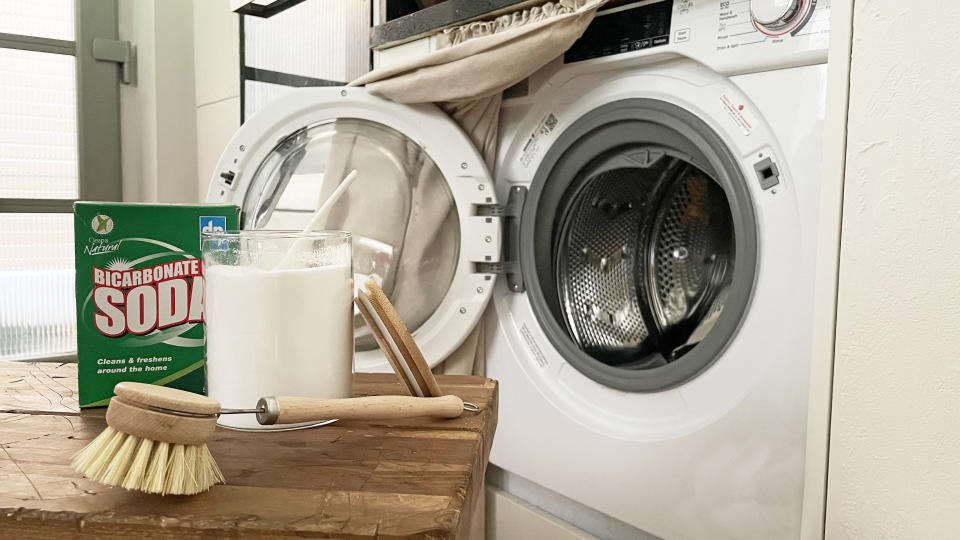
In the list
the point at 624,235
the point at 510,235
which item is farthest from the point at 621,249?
the point at 510,235

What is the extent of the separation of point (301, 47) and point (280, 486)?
1.53 meters

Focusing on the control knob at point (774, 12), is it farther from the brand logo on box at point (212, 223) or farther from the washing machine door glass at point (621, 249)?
the brand logo on box at point (212, 223)

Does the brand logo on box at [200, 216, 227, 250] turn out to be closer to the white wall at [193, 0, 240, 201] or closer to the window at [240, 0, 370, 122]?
the window at [240, 0, 370, 122]

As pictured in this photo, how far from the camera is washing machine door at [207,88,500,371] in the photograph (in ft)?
4.15

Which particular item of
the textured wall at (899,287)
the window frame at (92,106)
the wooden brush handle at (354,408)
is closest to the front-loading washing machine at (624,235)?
the textured wall at (899,287)

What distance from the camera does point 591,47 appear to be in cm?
107

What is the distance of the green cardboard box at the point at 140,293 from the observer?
1.86 ft

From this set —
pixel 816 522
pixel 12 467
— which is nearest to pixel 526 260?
pixel 816 522

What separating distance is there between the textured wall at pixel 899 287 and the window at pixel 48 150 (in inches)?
88.0

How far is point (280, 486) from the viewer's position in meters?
0.42

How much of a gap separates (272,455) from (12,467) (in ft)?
0.53

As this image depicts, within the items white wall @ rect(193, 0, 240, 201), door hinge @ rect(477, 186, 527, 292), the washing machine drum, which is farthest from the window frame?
the washing machine drum

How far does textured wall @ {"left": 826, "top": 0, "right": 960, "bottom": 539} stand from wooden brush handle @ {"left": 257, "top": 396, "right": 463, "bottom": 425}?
367 millimetres

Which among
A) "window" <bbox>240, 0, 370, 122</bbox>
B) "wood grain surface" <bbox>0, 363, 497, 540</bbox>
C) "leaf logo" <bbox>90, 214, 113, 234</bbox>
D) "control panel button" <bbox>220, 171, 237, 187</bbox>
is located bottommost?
"wood grain surface" <bbox>0, 363, 497, 540</bbox>
